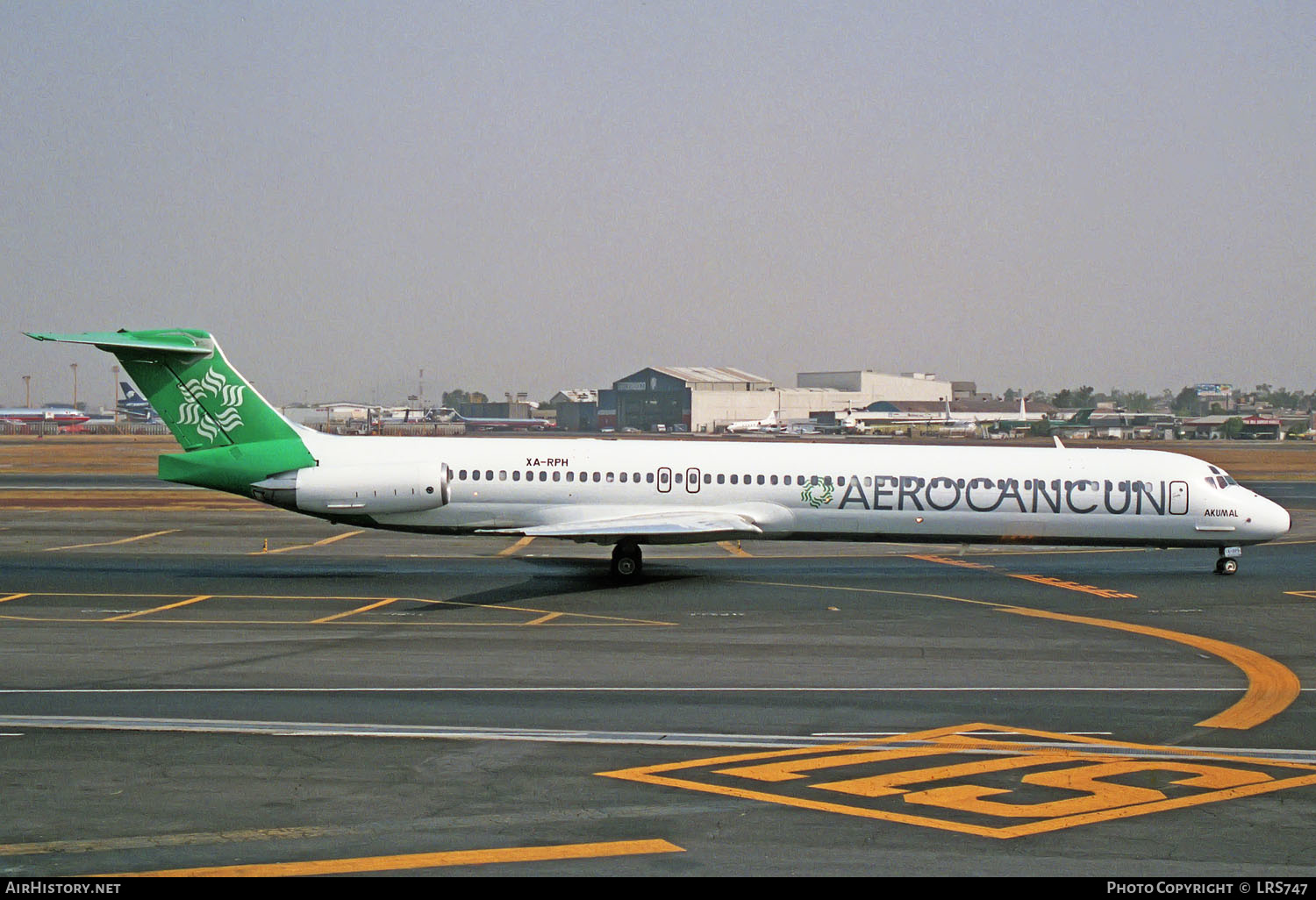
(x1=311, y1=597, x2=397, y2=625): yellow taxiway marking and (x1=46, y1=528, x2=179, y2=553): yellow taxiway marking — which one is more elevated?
(x1=46, y1=528, x2=179, y2=553): yellow taxiway marking

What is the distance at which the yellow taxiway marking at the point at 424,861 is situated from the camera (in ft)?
31.9

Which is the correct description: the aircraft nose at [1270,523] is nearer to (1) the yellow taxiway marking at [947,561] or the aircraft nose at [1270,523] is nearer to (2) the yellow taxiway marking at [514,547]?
(1) the yellow taxiway marking at [947,561]

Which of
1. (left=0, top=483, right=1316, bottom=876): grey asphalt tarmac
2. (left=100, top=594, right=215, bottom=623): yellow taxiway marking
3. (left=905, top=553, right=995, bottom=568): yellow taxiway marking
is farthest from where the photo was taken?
(left=905, top=553, right=995, bottom=568): yellow taxiway marking

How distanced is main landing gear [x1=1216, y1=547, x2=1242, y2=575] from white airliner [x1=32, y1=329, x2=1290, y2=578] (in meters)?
0.05

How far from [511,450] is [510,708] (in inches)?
595

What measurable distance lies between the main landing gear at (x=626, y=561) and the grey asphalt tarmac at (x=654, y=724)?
69 cm

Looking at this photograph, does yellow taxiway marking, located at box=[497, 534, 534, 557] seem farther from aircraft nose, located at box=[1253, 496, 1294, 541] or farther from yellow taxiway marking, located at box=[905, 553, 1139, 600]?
aircraft nose, located at box=[1253, 496, 1294, 541]

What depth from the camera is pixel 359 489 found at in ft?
94.5

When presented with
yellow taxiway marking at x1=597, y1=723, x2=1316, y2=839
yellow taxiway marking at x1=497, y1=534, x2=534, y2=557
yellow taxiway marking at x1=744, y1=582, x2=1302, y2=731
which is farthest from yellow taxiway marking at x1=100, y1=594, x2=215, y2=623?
yellow taxiway marking at x1=744, y1=582, x2=1302, y2=731

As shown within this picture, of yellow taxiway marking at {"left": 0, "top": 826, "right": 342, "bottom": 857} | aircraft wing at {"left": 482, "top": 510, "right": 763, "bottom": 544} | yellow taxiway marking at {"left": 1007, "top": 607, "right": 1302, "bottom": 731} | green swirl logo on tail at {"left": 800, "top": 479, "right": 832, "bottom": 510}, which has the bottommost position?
yellow taxiway marking at {"left": 0, "top": 826, "right": 342, "bottom": 857}

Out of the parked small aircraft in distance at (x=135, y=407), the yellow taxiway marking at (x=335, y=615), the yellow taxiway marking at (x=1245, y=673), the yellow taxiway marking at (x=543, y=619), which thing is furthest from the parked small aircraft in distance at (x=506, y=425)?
the yellow taxiway marking at (x=1245, y=673)

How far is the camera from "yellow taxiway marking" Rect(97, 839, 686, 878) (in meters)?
9.73

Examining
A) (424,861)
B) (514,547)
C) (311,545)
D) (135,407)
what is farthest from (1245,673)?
(135,407)
